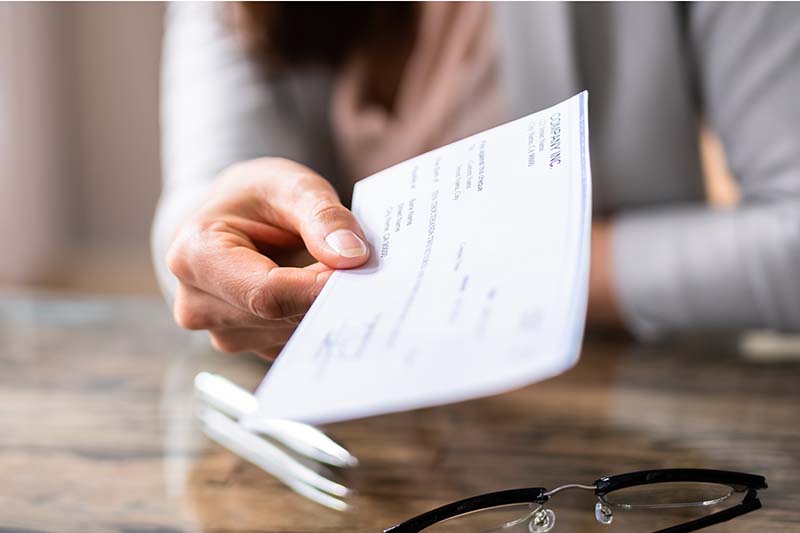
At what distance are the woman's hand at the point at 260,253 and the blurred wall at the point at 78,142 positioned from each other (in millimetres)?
1702

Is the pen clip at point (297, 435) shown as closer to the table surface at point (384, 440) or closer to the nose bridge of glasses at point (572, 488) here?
the table surface at point (384, 440)

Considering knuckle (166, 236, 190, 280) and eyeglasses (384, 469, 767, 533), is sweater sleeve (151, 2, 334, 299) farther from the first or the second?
eyeglasses (384, 469, 767, 533)

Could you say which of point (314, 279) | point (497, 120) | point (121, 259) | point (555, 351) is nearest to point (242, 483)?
point (314, 279)

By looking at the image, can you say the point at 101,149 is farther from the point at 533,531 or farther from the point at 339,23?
the point at 533,531

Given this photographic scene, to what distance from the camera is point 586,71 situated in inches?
27.7

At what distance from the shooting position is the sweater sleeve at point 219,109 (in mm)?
663

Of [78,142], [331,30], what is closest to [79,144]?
[78,142]

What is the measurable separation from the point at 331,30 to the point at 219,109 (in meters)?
0.19

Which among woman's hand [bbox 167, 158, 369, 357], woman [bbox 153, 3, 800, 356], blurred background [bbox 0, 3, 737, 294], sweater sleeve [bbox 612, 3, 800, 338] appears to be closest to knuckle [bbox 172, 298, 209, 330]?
woman's hand [bbox 167, 158, 369, 357]

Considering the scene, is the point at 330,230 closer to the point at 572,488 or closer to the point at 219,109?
the point at 572,488

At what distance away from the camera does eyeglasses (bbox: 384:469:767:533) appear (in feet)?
1.11

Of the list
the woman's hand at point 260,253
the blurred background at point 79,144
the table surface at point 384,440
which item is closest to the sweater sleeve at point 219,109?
the table surface at point 384,440

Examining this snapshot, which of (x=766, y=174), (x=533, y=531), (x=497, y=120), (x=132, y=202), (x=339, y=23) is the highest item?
(x=132, y=202)

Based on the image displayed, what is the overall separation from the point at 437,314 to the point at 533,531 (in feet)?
0.43
